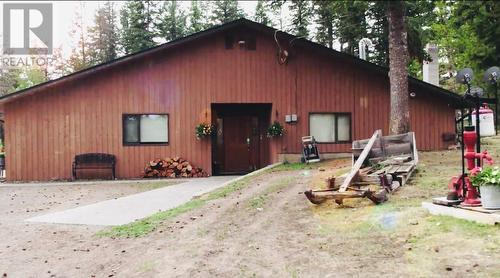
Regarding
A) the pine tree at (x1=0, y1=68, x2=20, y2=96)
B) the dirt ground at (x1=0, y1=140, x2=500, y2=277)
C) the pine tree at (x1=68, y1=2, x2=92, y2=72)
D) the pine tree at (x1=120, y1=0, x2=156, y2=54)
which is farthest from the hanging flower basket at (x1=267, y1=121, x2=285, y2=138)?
the pine tree at (x1=0, y1=68, x2=20, y2=96)

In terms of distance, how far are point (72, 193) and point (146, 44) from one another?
101 ft

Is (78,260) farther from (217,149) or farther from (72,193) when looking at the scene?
(217,149)

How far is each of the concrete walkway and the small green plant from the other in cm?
566

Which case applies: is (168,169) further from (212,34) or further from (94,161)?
(212,34)

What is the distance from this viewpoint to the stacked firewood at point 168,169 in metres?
16.4

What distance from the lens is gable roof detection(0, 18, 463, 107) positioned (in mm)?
15742

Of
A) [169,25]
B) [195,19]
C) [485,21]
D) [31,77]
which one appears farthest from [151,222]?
[31,77]

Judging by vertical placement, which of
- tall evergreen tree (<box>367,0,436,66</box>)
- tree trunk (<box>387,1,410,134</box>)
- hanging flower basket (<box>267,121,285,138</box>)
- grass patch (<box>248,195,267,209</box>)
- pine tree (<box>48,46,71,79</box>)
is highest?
pine tree (<box>48,46,71,79</box>)

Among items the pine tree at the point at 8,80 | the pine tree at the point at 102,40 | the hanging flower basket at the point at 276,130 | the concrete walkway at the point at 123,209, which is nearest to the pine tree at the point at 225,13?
the pine tree at the point at 102,40

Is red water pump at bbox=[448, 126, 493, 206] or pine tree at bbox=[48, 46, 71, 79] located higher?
pine tree at bbox=[48, 46, 71, 79]

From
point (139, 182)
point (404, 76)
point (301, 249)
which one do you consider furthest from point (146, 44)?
point (301, 249)

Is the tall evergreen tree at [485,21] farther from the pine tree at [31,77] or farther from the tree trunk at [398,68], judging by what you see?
the pine tree at [31,77]

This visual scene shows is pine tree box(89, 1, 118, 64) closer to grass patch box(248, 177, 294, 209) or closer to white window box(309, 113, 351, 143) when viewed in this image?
white window box(309, 113, 351, 143)

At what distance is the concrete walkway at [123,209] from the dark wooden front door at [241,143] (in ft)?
21.5
